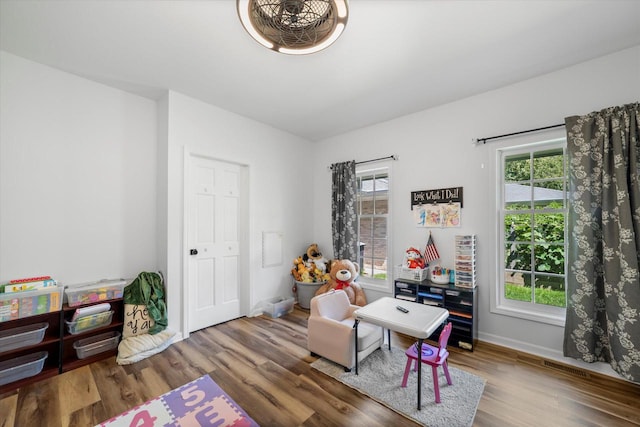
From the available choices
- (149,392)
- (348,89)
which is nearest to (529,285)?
(348,89)

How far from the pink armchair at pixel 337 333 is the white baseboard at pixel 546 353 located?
47.9 inches

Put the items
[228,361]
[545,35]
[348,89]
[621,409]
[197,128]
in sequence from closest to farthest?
[621,409]
[545,35]
[228,361]
[348,89]
[197,128]

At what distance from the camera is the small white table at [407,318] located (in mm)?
1744

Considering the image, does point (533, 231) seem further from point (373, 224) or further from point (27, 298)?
point (27, 298)

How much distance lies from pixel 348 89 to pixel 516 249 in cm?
249

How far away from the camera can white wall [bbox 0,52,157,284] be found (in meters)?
2.24

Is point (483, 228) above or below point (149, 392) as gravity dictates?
above

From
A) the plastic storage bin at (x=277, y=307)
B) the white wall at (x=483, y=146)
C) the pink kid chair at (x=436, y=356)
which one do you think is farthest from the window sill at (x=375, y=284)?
the pink kid chair at (x=436, y=356)

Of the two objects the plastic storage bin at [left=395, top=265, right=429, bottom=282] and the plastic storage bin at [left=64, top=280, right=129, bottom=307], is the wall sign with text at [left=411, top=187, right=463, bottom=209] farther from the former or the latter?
the plastic storage bin at [left=64, top=280, right=129, bottom=307]

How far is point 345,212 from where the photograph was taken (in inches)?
152

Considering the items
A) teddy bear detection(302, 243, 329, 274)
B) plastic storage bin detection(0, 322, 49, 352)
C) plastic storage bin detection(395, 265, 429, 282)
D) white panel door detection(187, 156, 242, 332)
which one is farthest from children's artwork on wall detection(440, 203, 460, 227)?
plastic storage bin detection(0, 322, 49, 352)

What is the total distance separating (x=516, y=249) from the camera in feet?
8.98

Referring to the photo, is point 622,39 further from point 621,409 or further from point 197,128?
point 197,128

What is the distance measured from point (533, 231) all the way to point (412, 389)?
6.59ft
